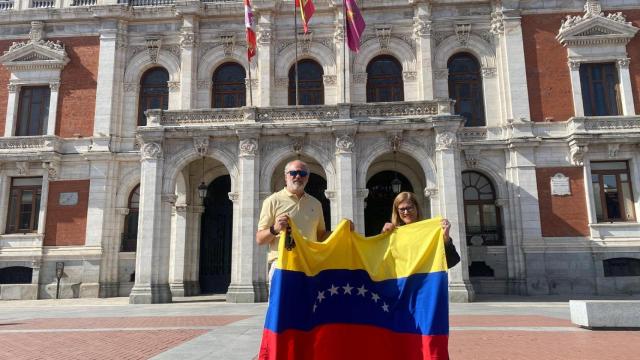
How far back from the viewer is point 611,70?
2302 cm

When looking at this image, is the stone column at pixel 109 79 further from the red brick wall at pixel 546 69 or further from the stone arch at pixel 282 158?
the red brick wall at pixel 546 69

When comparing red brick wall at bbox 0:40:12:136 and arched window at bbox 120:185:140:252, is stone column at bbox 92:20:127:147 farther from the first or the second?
red brick wall at bbox 0:40:12:136

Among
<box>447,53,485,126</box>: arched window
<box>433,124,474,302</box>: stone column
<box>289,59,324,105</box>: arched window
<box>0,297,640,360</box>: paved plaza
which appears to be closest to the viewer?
<box>0,297,640,360</box>: paved plaza

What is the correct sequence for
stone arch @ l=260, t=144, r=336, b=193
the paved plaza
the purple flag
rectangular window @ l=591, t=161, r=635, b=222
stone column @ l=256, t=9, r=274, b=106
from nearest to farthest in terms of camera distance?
the paved plaza, stone arch @ l=260, t=144, r=336, b=193, the purple flag, rectangular window @ l=591, t=161, r=635, b=222, stone column @ l=256, t=9, r=274, b=106

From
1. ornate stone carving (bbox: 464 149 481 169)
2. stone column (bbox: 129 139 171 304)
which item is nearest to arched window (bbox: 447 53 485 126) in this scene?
ornate stone carving (bbox: 464 149 481 169)

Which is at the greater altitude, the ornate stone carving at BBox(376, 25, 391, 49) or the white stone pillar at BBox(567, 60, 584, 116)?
the ornate stone carving at BBox(376, 25, 391, 49)

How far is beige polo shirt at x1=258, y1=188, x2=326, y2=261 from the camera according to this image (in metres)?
5.42

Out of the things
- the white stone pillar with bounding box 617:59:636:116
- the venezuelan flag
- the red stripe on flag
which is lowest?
the red stripe on flag

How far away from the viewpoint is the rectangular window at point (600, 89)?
74.7 ft

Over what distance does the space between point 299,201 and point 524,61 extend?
70.2ft

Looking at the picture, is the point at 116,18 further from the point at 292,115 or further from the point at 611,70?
the point at 611,70

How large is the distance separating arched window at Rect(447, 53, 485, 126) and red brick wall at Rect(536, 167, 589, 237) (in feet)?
14.2

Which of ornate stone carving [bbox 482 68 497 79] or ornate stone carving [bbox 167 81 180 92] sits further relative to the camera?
ornate stone carving [bbox 167 81 180 92]

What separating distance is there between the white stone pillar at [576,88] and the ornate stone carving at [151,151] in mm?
19725
